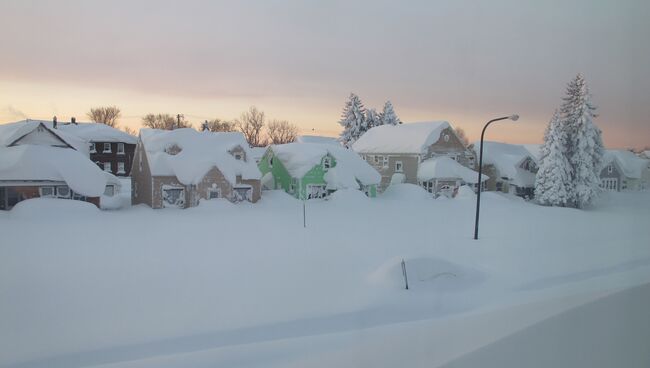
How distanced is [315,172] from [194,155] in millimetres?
10671

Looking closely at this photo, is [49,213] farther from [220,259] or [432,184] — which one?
[432,184]

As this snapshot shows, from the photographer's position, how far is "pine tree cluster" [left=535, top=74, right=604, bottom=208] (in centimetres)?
3728

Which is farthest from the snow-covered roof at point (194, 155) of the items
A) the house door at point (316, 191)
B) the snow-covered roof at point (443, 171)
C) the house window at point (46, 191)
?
the snow-covered roof at point (443, 171)

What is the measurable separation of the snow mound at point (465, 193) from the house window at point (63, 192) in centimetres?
3288

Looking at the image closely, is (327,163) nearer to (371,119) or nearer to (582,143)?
(582,143)

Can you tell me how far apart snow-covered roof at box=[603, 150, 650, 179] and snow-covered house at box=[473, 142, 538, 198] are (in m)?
12.4

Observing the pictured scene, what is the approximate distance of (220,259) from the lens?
1548 centimetres

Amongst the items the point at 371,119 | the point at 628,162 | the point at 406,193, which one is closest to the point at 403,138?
the point at 406,193

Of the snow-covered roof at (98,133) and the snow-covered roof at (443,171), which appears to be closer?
the snow-covered roof at (443,171)

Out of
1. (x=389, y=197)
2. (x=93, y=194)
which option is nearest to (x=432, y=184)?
(x=389, y=197)

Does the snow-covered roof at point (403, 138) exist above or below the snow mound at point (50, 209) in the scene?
above

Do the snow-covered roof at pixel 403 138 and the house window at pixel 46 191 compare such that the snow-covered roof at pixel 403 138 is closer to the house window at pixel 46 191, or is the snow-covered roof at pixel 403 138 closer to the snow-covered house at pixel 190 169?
the snow-covered house at pixel 190 169

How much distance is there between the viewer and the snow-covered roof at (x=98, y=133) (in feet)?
167

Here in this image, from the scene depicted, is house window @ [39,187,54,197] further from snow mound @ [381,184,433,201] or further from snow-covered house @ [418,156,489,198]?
snow-covered house @ [418,156,489,198]
